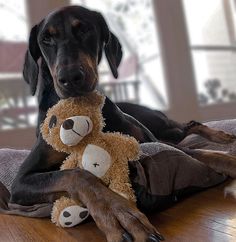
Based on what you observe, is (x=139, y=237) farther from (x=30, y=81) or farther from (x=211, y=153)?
(x=30, y=81)

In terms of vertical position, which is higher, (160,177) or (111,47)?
(111,47)

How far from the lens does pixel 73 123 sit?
115 cm

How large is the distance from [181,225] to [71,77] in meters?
0.52

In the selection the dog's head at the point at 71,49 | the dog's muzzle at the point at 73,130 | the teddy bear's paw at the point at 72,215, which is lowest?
the teddy bear's paw at the point at 72,215

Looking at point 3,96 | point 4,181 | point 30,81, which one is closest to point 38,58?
point 30,81

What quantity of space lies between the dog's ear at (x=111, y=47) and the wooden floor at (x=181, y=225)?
0.61 metres

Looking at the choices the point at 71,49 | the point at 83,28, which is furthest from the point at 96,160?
the point at 83,28

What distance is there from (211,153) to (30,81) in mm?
726

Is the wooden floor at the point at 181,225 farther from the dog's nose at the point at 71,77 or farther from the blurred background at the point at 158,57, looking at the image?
the blurred background at the point at 158,57

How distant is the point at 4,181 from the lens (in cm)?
172

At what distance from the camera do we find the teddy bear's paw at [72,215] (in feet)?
3.77

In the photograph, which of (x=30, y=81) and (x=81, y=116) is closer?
(x=81, y=116)

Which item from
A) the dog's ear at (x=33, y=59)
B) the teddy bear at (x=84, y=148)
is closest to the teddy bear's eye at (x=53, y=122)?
the teddy bear at (x=84, y=148)

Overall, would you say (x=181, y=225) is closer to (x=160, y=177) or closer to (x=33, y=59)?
(x=160, y=177)
